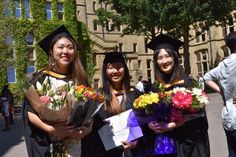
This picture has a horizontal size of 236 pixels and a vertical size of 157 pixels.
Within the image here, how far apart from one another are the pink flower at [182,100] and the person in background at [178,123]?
0.41 ft

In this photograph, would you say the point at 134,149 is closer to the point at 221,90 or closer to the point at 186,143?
the point at 186,143

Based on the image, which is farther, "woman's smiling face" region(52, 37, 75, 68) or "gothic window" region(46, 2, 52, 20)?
"gothic window" region(46, 2, 52, 20)

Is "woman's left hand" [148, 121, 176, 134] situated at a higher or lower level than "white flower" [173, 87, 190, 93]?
lower

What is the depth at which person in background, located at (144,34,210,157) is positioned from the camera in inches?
155

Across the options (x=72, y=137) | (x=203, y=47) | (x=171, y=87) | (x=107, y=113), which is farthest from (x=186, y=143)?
(x=203, y=47)

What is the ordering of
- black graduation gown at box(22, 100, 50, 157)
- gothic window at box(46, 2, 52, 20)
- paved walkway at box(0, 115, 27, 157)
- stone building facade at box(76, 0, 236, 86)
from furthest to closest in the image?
stone building facade at box(76, 0, 236, 86) < gothic window at box(46, 2, 52, 20) < paved walkway at box(0, 115, 27, 157) < black graduation gown at box(22, 100, 50, 157)

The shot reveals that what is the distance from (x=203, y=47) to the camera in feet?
168

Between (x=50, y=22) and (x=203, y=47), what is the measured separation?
78.5ft

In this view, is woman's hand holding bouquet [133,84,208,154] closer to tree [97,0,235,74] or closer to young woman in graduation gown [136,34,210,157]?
young woman in graduation gown [136,34,210,157]

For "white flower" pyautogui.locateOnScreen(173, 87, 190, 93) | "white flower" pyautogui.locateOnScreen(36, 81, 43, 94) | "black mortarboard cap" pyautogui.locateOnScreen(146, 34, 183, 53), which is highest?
"black mortarboard cap" pyautogui.locateOnScreen(146, 34, 183, 53)

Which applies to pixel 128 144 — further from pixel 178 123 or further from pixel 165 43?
pixel 165 43

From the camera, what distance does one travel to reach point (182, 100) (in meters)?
3.73

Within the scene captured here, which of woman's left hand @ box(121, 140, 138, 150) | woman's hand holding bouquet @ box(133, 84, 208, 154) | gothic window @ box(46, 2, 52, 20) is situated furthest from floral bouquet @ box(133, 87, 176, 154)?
gothic window @ box(46, 2, 52, 20)

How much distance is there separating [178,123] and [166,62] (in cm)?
74
